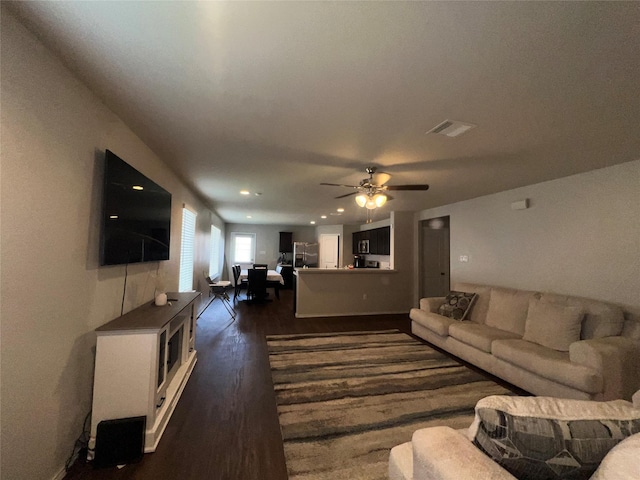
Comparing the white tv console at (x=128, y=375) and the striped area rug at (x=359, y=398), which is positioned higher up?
the white tv console at (x=128, y=375)

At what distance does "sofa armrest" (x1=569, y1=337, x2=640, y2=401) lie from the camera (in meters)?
2.11

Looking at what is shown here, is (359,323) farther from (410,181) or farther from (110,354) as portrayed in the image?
(110,354)

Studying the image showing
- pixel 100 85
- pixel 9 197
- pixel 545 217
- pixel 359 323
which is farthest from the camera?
pixel 359 323

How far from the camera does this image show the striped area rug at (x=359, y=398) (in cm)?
171

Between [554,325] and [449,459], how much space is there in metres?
2.70

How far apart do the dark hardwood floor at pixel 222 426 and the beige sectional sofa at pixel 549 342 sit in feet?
7.89

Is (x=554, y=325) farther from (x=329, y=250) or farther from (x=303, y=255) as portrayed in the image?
(x=303, y=255)

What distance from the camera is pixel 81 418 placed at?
5.62 feet

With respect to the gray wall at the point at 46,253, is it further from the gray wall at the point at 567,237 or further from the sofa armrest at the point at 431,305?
the gray wall at the point at 567,237

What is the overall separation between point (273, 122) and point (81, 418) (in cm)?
246

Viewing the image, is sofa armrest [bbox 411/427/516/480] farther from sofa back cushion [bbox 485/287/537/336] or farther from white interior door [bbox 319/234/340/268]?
white interior door [bbox 319/234/340/268]

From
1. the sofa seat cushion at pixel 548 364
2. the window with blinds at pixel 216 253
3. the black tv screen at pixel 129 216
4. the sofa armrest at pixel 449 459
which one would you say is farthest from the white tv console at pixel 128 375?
the window with blinds at pixel 216 253

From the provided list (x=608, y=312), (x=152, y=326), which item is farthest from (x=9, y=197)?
(x=608, y=312)

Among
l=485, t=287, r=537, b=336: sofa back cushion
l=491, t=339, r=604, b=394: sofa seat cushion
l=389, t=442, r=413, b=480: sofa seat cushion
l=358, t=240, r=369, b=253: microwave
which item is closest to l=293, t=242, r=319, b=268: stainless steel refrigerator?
l=358, t=240, r=369, b=253: microwave
